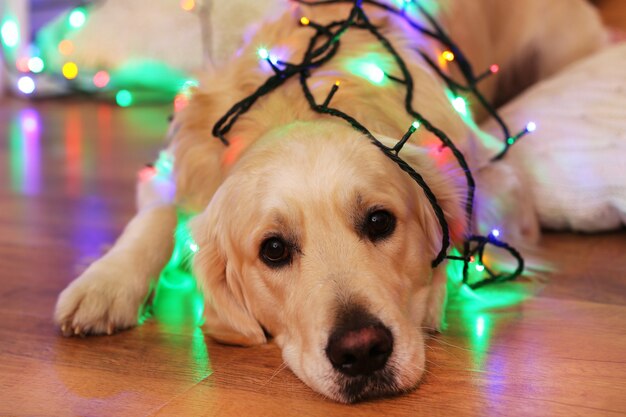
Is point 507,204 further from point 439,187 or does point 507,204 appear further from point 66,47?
point 66,47

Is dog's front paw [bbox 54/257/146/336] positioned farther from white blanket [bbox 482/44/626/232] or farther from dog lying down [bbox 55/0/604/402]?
white blanket [bbox 482/44/626/232]

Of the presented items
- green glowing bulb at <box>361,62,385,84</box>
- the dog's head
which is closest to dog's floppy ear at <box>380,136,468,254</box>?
the dog's head

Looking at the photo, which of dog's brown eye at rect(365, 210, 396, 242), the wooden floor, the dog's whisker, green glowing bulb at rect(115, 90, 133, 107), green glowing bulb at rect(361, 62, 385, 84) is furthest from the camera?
green glowing bulb at rect(115, 90, 133, 107)

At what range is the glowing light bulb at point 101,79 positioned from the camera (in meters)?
6.57

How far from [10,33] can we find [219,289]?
18.1 ft

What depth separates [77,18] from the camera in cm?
663

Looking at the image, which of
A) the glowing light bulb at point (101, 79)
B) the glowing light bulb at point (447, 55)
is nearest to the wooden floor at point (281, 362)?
the glowing light bulb at point (447, 55)

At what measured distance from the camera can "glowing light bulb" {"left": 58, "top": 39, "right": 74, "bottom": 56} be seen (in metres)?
6.50

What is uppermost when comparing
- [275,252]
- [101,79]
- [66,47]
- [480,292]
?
[66,47]

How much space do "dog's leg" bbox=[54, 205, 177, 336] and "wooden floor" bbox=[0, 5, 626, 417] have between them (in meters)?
0.04

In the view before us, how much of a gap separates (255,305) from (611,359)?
0.77 m

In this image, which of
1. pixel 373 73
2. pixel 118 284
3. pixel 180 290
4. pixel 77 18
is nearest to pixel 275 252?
pixel 118 284

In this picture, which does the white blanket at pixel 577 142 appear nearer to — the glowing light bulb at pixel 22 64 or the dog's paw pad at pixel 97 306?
the dog's paw pad at pixel 97 306

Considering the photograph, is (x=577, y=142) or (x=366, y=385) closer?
(x=366, y=385)
